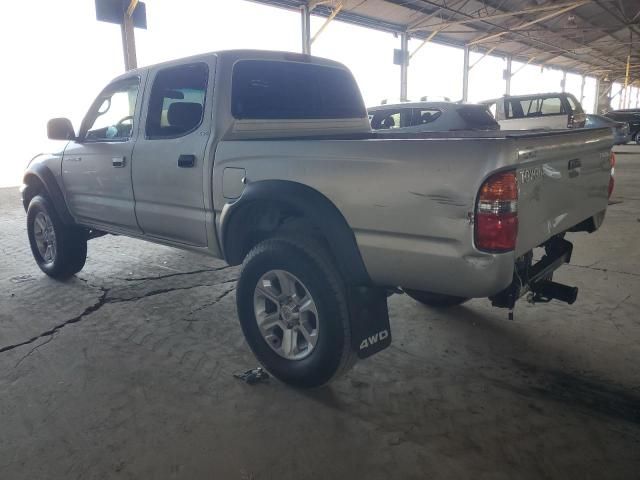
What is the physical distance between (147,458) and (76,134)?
3.14 meters

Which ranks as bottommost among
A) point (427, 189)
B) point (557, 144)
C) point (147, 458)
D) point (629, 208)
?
point (147, 458)

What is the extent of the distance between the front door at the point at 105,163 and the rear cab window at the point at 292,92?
99 centimetres

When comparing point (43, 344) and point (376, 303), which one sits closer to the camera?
point (376, 303)

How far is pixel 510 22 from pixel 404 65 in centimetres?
622

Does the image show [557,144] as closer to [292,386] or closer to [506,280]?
[506,280]

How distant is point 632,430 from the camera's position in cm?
218

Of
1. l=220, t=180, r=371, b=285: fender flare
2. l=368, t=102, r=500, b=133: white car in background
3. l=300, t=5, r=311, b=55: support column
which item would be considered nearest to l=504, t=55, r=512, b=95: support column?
l=300, t=5, r=311, b=55: support column

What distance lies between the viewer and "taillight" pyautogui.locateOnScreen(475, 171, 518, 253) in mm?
1841

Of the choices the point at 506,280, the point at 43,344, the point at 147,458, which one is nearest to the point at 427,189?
the point at 506,280

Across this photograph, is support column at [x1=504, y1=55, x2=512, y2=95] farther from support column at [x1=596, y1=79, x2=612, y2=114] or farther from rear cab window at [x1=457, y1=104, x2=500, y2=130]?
support column at [x1=596, y1=79, x2=612, y2=114]

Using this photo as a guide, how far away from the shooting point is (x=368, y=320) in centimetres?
238

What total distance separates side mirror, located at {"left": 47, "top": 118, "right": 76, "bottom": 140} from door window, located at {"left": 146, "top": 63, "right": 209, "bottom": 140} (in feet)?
3.63

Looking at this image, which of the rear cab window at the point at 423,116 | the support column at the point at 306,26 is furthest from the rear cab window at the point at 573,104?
the support column at the point at 306,26

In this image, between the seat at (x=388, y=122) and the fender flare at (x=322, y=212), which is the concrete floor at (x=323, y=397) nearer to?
the fender flare at (x=322, y=212)
